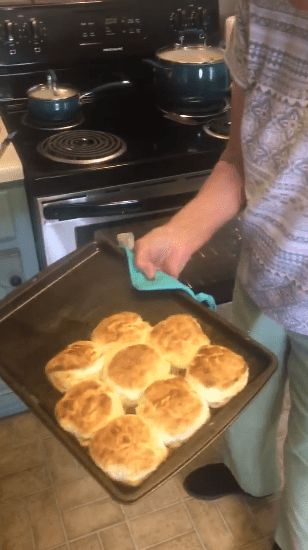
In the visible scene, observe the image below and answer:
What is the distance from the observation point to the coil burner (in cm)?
123

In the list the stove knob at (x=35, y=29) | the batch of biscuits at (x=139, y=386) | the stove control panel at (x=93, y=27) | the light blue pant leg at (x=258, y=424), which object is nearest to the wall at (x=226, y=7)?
the stove control panel at (x=93, y=27)

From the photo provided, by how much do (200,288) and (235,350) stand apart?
0.63 metres

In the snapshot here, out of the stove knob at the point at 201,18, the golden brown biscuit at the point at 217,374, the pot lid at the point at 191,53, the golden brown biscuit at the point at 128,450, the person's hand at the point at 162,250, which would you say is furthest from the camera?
the stove knob at the point at 201,18

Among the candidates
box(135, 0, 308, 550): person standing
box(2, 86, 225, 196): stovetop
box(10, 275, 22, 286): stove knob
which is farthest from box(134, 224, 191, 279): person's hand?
box(10, 275, 22, 286): stove knob

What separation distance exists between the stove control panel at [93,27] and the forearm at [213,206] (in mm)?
741

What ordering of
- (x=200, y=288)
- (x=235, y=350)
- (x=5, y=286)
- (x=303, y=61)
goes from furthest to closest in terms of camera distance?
(x=200, y=288), (x=5, y=286), (x=235, y=350), (x=303, y=61)

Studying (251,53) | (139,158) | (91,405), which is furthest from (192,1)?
(91,405)

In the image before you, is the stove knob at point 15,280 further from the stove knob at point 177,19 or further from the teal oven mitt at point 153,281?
the stove knob at point 177,19

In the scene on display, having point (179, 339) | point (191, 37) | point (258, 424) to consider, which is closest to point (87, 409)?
point (179, 339)

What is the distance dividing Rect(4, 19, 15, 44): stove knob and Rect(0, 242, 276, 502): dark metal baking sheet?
703 mm

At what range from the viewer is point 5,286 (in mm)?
1377

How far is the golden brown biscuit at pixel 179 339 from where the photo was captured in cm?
88

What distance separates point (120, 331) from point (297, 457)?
0.41 m

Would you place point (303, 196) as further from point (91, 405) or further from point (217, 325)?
point (91, 405)
